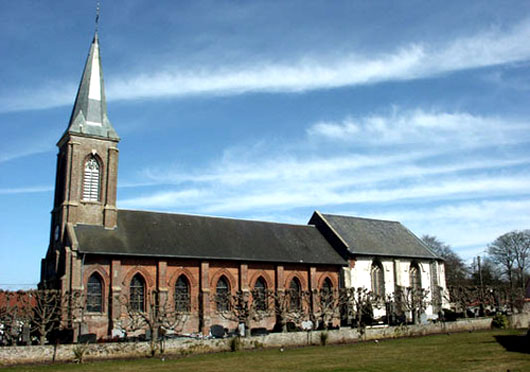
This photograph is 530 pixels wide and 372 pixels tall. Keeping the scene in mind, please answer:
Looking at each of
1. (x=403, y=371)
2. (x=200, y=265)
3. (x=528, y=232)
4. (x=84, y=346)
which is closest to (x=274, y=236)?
(x=200, y=265)

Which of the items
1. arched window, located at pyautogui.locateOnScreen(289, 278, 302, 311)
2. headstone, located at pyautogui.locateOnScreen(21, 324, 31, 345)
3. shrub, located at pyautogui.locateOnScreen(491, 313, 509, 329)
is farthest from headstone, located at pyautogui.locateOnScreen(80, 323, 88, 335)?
Answer: shrub, located at pyautogui.locateOnScreen(491, 313, 509, 329)

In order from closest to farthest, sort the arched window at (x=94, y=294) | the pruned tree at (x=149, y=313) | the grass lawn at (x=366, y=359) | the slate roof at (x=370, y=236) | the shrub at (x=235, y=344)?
the grass lawn at (x=366, y=359) → the shrub at (x=235, y=344) → the pruned tree at (x=149, y=313) → the arched window at (x=94, y=294) → the slate roof at (x=370, y=236)

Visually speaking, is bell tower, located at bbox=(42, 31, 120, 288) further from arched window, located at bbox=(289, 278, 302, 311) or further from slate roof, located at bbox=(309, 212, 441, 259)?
slate roof, located at bbox=(309, 212, 441, 259)

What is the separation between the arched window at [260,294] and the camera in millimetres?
43003

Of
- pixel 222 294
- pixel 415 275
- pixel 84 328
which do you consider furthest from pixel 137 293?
pixel 415 275

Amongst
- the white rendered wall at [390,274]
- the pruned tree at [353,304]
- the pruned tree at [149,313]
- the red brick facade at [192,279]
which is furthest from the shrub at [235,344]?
the white rendered wall at [390,274]

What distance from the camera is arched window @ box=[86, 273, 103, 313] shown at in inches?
1471

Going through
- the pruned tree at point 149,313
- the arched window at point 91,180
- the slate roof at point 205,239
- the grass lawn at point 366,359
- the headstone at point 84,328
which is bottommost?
the grass lawn at point 366,359

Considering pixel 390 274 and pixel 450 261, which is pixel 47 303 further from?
pixel 450 261

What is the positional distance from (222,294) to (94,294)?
10.2 metres

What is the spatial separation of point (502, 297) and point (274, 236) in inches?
965

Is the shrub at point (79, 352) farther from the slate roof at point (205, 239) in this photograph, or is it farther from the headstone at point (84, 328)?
the slate roof at point (205, 239)

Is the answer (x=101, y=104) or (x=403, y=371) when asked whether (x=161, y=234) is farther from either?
(x=403, y=371)

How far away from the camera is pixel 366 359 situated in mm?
23906
